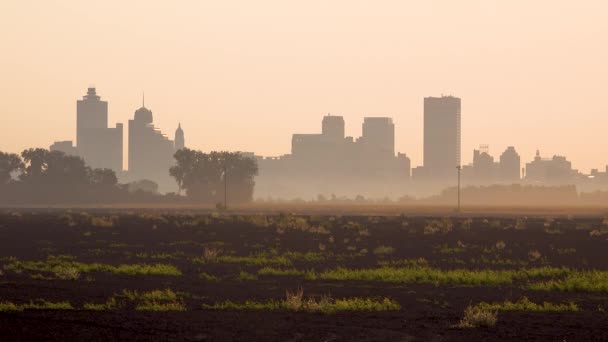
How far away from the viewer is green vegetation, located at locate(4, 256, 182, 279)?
119 ft

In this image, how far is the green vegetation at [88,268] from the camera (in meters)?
36.2

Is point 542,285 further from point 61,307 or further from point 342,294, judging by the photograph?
point 61,307

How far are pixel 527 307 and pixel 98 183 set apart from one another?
172 m

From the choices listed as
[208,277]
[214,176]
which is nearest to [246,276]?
[208,277]

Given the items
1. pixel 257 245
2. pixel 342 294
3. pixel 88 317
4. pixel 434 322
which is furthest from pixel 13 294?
pixel 257 245

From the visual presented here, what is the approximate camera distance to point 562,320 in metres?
24.1

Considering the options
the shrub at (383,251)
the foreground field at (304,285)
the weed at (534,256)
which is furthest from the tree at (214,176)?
the weed at (534,256)

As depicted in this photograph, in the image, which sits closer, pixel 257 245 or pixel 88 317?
pixel 88 317

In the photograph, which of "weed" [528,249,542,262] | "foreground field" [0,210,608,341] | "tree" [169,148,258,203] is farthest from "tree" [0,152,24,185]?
"weed" [528,249,542,262]

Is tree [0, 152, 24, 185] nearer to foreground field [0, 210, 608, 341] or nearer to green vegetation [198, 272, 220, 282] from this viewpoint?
foreground field [0, 210, 608, 341]

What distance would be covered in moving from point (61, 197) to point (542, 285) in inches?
6369

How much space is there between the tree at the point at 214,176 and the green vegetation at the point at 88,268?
467ft

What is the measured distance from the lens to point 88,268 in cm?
3741

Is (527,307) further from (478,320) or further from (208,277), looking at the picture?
(208,277)
